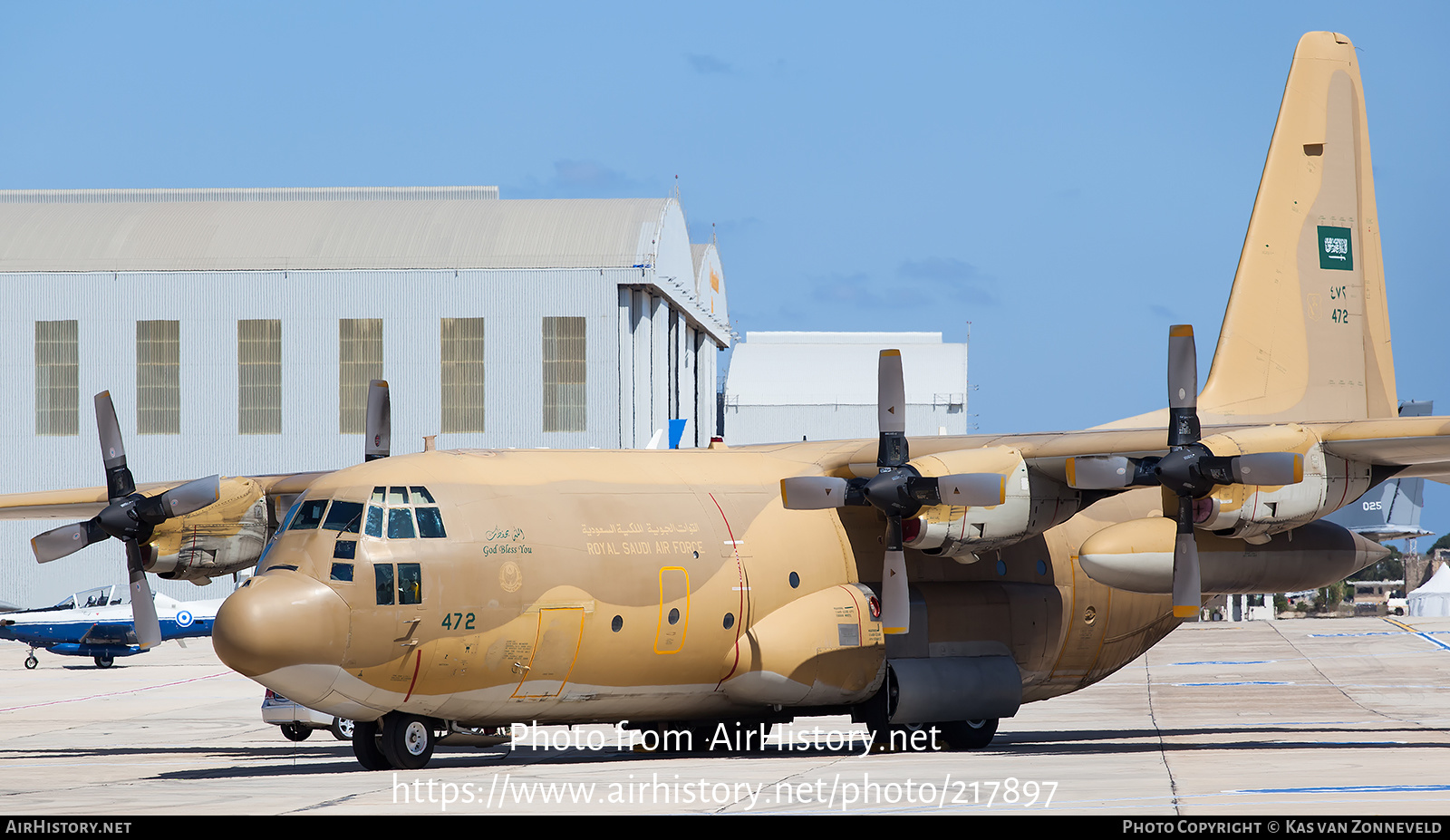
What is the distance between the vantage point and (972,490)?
17.8 m

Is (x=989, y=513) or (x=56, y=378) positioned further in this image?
(x=56, y=378)

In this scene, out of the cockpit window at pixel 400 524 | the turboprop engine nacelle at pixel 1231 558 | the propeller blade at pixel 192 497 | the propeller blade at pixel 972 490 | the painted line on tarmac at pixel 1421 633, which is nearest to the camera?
the cockpit window at pixel 400 524

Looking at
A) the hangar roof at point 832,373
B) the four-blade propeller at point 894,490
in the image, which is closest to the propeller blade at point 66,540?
the four-blade propeller at point 894,490

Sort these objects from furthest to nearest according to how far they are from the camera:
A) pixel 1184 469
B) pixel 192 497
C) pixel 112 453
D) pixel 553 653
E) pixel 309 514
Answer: pixel 112 453 → pixel 192 497 → pixel 1184 469 → pixel 553 653 → pixel 309 514

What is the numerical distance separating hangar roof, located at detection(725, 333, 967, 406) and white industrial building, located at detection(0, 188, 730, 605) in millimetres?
20815

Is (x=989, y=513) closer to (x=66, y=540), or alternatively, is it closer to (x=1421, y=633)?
(x=66, y=540)

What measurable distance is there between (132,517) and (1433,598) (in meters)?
70.6

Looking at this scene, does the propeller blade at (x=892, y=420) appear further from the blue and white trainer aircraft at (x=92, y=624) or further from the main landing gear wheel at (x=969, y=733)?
the blue and white trainer aircraft at (x=92, y=624)

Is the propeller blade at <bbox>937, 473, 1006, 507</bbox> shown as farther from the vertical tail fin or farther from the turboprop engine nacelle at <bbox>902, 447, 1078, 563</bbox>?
the vertical tail fin

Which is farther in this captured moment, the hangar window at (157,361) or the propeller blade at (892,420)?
the hangar window at (157,361)

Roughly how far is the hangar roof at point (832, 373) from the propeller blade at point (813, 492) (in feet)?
187

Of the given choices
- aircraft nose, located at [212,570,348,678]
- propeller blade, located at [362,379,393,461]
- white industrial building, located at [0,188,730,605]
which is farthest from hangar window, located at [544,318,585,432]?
aircraft nose, located at [212,570,348,678]

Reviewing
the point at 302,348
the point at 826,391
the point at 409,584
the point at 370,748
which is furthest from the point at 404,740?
the point at 826,391

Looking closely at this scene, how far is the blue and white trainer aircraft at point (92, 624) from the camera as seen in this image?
45.3 metres
